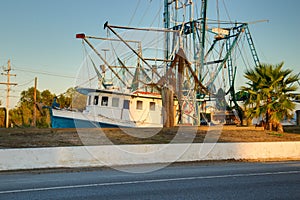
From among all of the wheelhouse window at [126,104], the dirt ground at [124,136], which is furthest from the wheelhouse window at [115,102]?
the dirt ground at [124,136]

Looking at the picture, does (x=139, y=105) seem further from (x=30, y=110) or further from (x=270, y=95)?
(x=30, y=110)

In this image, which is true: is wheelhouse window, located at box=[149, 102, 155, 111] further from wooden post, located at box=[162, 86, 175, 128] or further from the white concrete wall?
the white concrete wall

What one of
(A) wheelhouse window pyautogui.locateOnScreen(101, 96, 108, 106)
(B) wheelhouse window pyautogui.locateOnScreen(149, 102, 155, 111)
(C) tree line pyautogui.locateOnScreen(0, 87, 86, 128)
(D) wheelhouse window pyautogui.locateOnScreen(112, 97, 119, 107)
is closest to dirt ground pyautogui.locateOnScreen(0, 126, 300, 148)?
(D) wheelhouse window pyautogui.locateOnScreen(112, 97, 119, 107)

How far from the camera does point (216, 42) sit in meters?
47.9

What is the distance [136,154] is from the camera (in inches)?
623

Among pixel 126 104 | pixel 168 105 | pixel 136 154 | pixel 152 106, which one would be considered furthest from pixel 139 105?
pixel 136 154

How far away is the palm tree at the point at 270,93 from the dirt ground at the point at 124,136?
1297 millimetres

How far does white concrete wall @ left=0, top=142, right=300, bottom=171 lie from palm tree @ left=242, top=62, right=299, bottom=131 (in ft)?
18.6

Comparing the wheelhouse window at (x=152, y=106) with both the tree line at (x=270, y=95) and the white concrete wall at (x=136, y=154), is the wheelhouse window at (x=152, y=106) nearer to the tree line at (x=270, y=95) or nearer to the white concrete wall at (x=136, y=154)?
the tree line at (x=270, y=95)

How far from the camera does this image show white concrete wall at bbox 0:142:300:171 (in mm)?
13870

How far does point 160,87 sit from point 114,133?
14.5 feet

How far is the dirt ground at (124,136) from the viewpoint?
58.9ft

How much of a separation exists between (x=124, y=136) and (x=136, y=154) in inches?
214

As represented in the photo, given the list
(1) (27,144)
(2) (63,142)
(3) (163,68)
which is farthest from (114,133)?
(3) (163,68)
